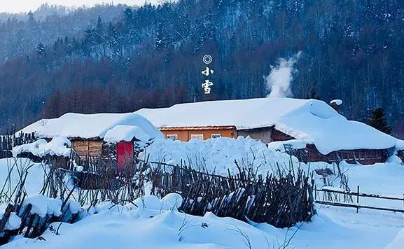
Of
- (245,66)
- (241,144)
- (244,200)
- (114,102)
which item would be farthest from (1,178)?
(245,66)

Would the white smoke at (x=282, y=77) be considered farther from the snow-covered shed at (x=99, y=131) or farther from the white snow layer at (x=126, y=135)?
the white snow layer at (x=126, y=135)

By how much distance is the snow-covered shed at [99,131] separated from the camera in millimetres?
21203

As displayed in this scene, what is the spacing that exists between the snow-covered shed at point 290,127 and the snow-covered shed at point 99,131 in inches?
186

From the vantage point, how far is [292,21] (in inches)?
3310

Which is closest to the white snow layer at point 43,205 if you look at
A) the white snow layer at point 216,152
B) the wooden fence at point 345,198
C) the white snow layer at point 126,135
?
the wooden fence at point 345,198

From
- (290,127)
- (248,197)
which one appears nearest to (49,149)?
(248,197)

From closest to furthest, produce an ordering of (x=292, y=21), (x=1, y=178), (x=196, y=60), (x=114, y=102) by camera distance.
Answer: (x=1, y=178) < (x=114, y=102) < (x=196, y=60) < (x=292, y=21)

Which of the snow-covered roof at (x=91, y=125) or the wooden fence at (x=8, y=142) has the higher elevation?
the snow-covered roof at (x=91, y=125)

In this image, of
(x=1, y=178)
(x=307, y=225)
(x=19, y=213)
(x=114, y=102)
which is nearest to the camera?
(x=19, y=213)

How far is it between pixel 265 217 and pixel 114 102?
52.4 meters

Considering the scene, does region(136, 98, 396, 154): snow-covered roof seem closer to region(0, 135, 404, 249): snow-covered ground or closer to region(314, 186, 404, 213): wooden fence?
region(314, 186, 404, 213): wooden fence

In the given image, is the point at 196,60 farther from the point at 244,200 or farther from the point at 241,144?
the point at 244,200

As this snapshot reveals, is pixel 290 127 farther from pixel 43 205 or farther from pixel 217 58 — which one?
pixel 217 58

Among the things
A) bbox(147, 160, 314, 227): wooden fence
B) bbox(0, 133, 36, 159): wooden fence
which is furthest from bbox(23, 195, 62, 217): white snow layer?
bbox(0, 133, 36, 159): wooden fence
